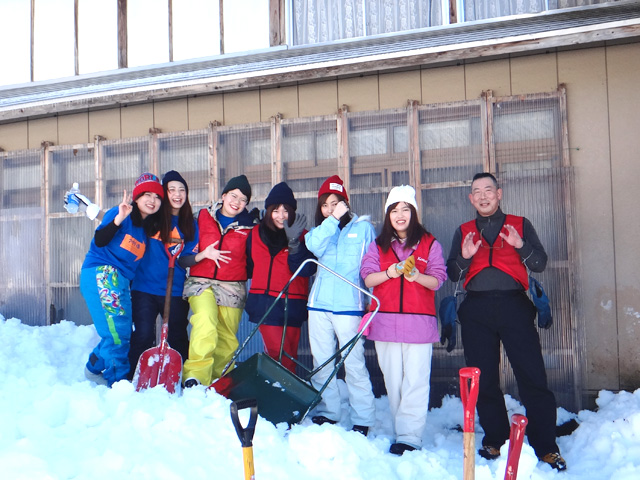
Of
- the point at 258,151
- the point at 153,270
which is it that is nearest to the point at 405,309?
the point at 153,270

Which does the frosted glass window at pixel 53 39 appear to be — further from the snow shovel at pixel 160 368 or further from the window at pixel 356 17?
the snow shovel at pixel 160 368

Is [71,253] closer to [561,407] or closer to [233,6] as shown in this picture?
[233,6]

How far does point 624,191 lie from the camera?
4.71 m

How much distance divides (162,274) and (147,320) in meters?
0.39

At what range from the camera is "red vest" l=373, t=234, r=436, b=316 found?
13.0ft

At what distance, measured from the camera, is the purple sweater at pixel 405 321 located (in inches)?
154

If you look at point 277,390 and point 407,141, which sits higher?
point 407,141

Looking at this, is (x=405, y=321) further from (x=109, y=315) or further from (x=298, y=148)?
(x=298, y=148)

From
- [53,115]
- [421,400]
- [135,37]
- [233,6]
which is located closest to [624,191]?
[421,400]

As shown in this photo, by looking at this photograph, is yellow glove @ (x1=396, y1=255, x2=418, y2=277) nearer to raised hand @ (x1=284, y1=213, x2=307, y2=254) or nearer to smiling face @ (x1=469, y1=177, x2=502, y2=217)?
smiling face @ (x1=469, y1=177, x2=502, y2=217)

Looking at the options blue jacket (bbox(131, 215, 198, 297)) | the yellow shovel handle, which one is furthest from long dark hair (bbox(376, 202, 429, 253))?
the yellow shovel handle

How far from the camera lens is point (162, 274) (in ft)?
14.8

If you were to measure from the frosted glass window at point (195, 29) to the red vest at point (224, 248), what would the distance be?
7.91 feet

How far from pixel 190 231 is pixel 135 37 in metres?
3.05
